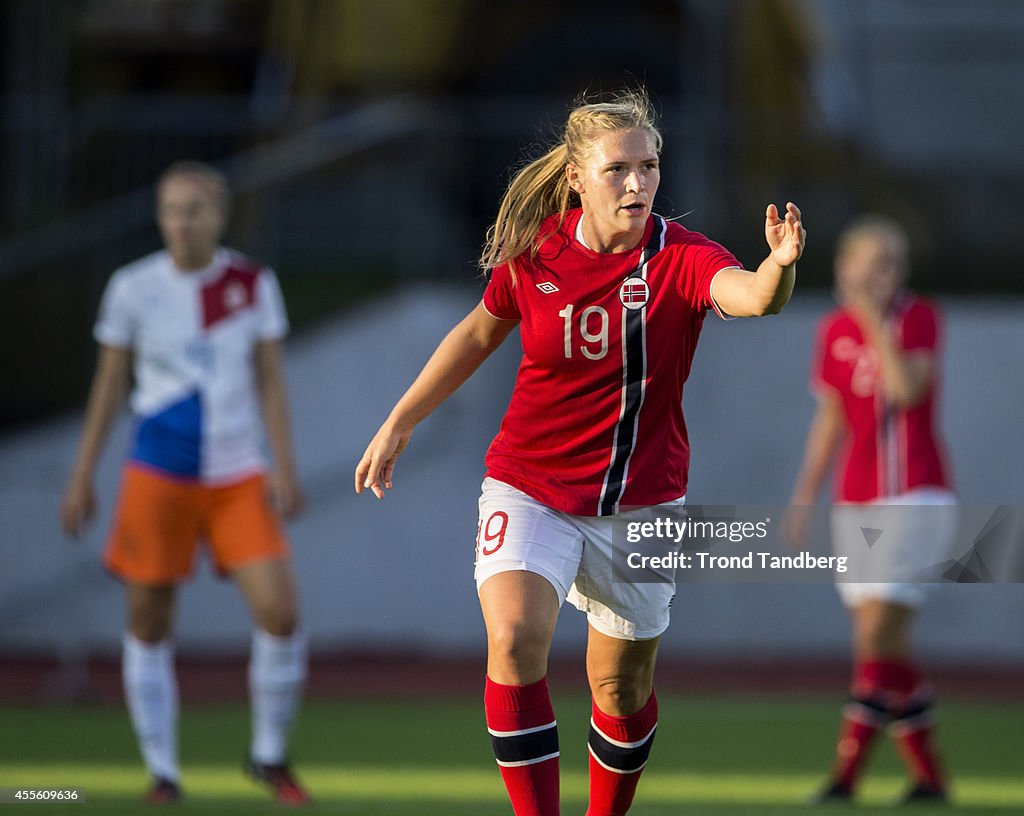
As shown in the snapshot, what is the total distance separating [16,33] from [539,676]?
35.6 feet

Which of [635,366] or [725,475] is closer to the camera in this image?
[635,366]

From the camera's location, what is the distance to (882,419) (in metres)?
7.10

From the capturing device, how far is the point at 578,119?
4.77 meters

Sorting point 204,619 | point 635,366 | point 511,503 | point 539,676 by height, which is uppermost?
point 635,366

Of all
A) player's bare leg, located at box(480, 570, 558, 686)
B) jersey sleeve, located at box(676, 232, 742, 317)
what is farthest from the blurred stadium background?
jersey sleeve, located at box(676, 232, 742, 317)

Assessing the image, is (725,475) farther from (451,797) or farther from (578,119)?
(578,119)

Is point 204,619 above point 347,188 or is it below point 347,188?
below

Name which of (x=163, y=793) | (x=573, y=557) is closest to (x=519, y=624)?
(x=573, y=557)

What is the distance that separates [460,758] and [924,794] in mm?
2328

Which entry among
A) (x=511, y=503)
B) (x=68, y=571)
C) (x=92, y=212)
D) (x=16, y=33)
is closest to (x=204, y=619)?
(x=68, y=571)

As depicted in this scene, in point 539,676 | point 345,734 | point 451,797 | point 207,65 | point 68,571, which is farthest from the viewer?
point 207,65

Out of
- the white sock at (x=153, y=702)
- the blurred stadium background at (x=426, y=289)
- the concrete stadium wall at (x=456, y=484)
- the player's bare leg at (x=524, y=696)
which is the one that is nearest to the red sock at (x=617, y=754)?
the player's bare leg at (x=524, y=696)

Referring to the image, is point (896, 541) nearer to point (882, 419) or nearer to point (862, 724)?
point (882, 419)

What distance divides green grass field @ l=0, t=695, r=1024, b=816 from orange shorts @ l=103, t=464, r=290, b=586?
0.92 metres
